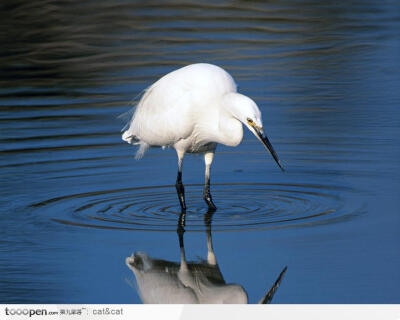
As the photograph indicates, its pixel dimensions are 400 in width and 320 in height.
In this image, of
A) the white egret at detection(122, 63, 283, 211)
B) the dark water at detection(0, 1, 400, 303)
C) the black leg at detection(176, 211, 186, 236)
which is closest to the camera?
the dark water at detection(0, 1, 400, 303)

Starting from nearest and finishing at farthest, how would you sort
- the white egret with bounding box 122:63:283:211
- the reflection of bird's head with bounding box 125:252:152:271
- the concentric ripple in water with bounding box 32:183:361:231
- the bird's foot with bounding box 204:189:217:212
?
the reflection of bird's head with bounding box 125:252:152:271, the concentric ripple in water with bounding box 32:183:361:231, the white egret with bounding box 122:63:283:211, the bird's foot with bounding box 204:189:217:212

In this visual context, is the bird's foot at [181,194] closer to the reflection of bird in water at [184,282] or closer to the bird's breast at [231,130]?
the bird's breast at [231,130]

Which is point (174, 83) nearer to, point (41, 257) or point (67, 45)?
point (41, 257)

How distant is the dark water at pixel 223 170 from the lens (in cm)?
723

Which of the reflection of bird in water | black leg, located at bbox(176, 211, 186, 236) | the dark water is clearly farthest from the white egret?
the reflection of bird in water

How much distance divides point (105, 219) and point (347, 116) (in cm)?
425

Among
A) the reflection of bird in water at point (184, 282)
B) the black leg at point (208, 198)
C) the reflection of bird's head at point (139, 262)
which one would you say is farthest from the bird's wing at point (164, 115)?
the reflection of bird's head at point (139, 262)

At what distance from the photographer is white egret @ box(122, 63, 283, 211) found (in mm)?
8406

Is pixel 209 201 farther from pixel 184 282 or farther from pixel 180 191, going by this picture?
pixel 184 282

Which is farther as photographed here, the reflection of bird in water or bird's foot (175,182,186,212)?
bird's foot (175,182,186,212)

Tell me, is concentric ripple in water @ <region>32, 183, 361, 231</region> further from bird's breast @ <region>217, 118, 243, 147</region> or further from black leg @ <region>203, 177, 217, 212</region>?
bird's breast @ <region>217, 118, 243, 147</region>

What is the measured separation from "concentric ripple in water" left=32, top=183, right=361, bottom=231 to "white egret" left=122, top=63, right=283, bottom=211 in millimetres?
238

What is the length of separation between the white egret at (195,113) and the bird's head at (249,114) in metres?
0.01

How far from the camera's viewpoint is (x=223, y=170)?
393 inches
